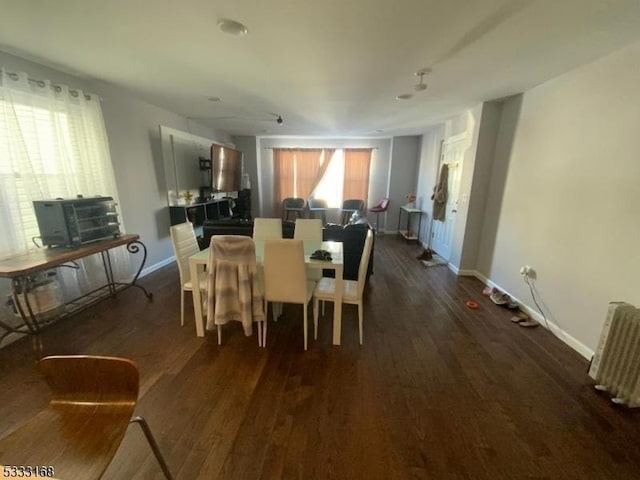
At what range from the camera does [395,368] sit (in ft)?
6.66

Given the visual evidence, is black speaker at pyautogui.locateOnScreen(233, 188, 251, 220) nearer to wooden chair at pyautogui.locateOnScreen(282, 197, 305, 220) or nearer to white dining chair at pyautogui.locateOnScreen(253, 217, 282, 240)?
wooden chair at pyautogui.locateOnScreen(282, 197, 305, 220)

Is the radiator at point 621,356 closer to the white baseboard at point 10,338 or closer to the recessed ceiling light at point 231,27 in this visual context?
the recessed ceiling light at point 231,27

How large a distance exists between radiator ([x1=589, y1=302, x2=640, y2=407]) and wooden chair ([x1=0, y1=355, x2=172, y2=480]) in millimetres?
2643

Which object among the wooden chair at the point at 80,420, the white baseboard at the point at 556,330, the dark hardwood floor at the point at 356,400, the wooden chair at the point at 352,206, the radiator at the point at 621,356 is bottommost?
the dark hardwood floor at the point at 356,400

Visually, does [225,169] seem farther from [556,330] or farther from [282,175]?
[556,330]

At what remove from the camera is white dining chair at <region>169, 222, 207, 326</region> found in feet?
7.88

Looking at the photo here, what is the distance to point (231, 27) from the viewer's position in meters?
1.68

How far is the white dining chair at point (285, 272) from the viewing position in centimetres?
203

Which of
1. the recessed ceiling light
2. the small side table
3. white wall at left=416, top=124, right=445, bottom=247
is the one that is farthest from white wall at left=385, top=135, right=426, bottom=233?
the recessed ceiling light

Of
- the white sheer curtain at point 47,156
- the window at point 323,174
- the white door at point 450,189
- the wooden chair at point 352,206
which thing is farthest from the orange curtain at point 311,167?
the white sheer curtain at point 47,156

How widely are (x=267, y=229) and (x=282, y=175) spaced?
424 cm

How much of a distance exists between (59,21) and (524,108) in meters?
4.19

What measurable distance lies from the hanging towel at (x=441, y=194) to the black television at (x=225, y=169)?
4.08 meters

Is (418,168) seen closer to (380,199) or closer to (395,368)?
(380,199)
